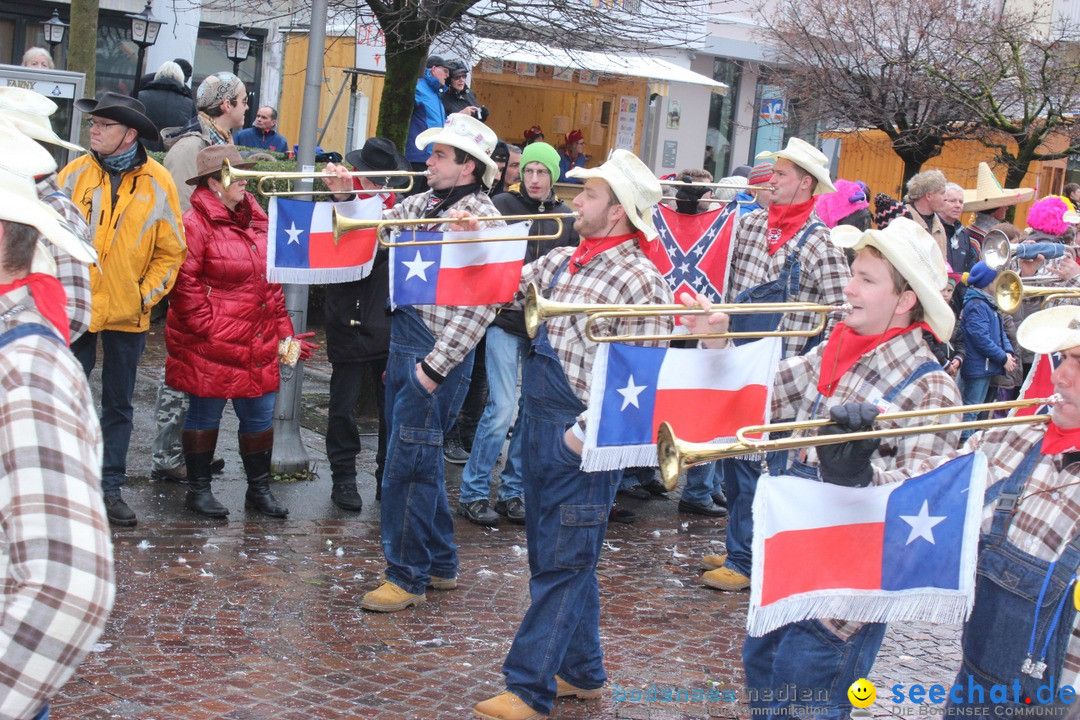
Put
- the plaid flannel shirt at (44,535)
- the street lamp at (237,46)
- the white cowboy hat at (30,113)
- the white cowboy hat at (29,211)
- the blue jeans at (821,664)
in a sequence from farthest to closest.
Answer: the street lamp at (237,46)
the white cowboy hat at (30,113)
the blue jeans at (821,664)
the white cowboy hat at (29,211)
the plaid flannel shirt at (44,535)

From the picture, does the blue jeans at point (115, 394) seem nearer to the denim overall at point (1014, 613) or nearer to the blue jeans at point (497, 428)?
the blue jeans at point (497, 428)

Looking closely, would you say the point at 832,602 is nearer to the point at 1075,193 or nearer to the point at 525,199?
the point at 525,199

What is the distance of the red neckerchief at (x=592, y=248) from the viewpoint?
16.3 ft

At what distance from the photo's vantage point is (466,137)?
20.0ft

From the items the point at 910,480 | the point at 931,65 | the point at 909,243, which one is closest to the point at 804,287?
the point at 909,243

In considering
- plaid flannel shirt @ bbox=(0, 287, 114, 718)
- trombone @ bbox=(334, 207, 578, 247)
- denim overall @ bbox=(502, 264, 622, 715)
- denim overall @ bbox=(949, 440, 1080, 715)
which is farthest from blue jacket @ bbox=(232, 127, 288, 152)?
plaid flannel shirt @ bbox=(0, 287, 114, 718)

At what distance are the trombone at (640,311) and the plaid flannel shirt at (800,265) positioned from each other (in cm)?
190

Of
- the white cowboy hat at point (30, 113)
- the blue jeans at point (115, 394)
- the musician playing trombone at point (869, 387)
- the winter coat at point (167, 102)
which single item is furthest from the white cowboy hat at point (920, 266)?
the winter coat at point (167, 102)

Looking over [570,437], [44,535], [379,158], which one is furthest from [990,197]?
[44,535]

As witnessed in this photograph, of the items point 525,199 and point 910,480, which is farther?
point 525,199

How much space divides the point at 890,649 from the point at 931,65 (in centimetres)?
1280

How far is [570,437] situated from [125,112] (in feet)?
11.2

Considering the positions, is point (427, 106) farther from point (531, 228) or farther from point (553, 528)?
point (553, 528)

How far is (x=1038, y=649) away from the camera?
344 centimetres
